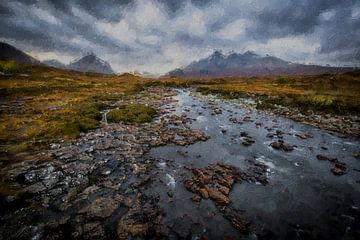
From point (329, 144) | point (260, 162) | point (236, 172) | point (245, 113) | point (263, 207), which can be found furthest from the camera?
point (245, 113)

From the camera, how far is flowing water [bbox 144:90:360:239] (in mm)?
9227

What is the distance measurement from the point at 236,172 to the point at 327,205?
4.78 m

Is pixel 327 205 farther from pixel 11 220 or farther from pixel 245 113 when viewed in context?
pixel 245 113

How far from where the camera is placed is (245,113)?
31.3 meters

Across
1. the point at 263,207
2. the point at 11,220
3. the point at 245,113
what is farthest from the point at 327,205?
the point at 245,113

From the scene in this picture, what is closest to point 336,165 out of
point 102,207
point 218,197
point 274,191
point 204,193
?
point 274,191

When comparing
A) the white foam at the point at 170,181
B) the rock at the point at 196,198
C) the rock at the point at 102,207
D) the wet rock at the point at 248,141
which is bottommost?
the rock at the point at 196,198

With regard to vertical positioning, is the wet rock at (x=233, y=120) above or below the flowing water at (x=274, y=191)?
above

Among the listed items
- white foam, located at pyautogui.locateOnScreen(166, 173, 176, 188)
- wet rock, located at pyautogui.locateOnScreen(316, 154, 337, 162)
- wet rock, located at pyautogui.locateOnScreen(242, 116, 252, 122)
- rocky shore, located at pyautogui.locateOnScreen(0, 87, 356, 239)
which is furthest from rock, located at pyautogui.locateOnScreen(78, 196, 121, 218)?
wet rock, located at pyautogui.locateOnScreen(242, 116, 252, 122)

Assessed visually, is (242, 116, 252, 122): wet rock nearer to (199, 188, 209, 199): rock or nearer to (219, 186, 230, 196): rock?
(219, 186, 230, 196): rock

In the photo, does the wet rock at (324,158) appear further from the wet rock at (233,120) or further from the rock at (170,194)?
the rock at (170,194)

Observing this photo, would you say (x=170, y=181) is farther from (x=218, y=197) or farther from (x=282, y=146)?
(x=282, y=146)

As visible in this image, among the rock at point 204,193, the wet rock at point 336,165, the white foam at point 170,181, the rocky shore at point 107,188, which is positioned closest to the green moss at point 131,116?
the rocky shore at point 107,188

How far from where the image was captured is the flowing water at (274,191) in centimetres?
923
